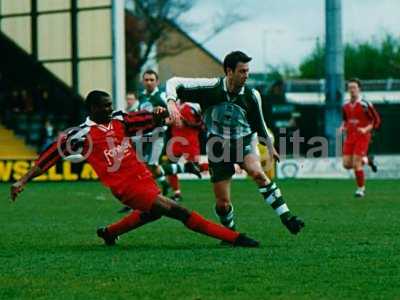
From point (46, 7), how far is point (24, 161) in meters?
9.65

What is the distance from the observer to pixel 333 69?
33.1 metres

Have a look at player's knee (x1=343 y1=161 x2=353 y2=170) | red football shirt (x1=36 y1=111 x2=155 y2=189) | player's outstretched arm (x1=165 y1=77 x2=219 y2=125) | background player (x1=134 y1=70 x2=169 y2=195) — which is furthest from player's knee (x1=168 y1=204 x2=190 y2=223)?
player's knee (x1=343 y1=161 x2=353 y2=170)

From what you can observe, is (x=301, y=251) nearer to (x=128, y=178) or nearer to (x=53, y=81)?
(x=128, y=178)

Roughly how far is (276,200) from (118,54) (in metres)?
22.3

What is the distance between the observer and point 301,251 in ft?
36.1

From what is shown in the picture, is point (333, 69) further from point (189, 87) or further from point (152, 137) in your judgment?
point (189, 87)

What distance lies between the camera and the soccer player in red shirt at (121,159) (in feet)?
37.2

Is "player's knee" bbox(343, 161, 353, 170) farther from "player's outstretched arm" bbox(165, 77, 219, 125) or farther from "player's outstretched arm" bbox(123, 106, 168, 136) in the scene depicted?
"player's outstretched arm" bbox(123, 106, 168, 136)

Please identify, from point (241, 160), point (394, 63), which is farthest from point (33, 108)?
point (394, 63)

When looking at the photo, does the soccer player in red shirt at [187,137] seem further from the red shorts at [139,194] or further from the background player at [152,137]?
the red shorts at [139,194]

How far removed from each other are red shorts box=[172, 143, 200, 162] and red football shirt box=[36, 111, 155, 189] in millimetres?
9928

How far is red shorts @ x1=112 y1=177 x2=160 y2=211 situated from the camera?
11391 millimetres

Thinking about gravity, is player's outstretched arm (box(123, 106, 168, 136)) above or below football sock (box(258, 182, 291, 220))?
above

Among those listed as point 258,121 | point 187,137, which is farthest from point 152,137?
point 258,121
